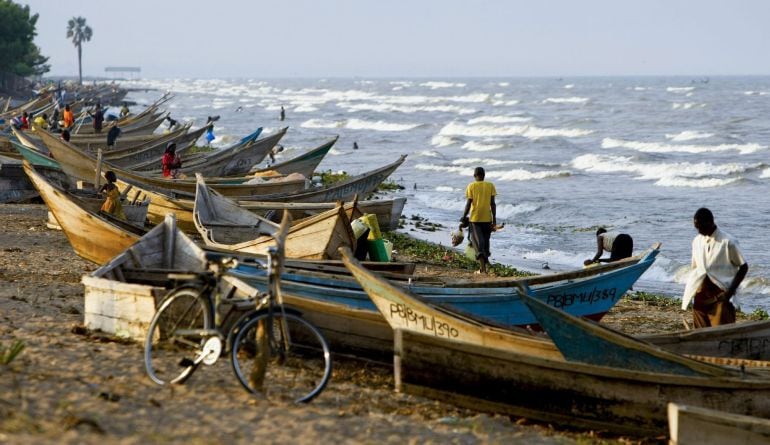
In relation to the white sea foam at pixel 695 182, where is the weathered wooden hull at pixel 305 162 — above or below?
above

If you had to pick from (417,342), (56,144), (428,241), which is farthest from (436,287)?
(56,144)

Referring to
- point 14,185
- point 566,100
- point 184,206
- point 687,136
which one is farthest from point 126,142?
point 566,100

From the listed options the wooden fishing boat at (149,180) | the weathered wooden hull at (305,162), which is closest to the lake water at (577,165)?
the weathered wooden hull at (305,162)

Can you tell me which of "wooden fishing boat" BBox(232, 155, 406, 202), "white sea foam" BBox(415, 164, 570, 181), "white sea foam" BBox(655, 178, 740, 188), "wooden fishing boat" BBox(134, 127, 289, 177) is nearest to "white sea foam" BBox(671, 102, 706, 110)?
"white sea foam" BBox(415, 164, 570, 181)

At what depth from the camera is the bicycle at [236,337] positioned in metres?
6.96

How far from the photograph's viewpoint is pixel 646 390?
23.7ft

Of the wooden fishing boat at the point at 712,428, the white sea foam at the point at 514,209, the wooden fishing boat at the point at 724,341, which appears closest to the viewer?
the wooden fishing boat at the point at 712,428

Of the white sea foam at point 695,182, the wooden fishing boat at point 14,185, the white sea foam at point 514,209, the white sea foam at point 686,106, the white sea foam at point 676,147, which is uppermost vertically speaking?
the white sea foam at point 686,106

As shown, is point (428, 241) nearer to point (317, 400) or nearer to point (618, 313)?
point (618, 313)

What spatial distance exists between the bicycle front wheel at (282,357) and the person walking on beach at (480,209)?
593cm

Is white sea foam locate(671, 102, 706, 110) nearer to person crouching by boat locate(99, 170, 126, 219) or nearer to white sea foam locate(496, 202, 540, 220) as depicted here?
white sea foam locate(496, 202, 540, 220)

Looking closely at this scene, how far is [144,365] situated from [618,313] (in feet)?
24.8

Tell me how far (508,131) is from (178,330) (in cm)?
6129

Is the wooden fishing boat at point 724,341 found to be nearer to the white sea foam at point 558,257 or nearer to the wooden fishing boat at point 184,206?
the wooden fishing boat at point 184,206
